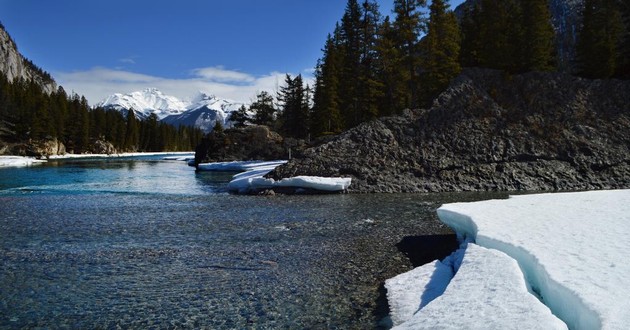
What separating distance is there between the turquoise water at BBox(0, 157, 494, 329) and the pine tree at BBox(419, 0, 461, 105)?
2229 centimetres

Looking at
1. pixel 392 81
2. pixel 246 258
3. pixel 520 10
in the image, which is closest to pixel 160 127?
pixel 392 81

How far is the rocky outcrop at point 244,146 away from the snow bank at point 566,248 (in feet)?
139

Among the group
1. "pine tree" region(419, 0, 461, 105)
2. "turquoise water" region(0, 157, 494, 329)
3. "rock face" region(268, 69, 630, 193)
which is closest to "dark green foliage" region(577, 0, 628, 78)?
"rock face" region(268, 69, 630, 193)

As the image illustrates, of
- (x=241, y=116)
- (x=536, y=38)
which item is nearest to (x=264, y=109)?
(x=241, y=116)

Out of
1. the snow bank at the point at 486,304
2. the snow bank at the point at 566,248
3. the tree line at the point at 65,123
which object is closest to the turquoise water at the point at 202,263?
the snow bank at the point at 486,304

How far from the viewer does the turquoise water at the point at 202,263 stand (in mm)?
6898

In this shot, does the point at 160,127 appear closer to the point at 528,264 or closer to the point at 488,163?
the point at 488,163

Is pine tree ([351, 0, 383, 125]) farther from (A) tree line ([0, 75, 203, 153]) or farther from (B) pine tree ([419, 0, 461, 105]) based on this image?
(A) tree line ([0, 75, 203, 153])

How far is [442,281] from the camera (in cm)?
826

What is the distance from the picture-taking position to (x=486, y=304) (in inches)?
217

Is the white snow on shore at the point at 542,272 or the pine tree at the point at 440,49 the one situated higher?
the pine tree at the point at 440,49

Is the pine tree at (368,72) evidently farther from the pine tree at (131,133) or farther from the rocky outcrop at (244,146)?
the pine tree at (131,133)

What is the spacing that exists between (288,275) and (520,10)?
3985 cm

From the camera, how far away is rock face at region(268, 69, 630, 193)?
1099 inches
